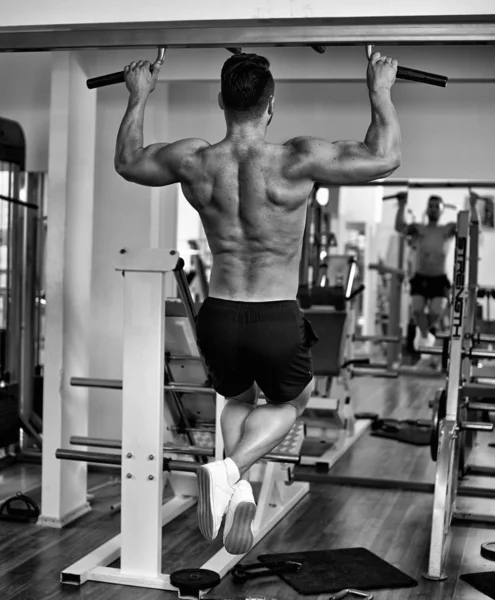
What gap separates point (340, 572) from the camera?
13.6 feet

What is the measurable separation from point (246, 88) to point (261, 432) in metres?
0.96

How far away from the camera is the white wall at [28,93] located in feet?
19.1

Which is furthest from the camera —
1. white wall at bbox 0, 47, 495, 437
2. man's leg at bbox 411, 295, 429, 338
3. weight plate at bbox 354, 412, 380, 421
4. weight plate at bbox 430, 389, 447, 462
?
man's leg at bbox 411, 295, 429, 338

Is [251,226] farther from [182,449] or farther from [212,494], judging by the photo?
[182,449]

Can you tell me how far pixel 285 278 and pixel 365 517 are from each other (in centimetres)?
279

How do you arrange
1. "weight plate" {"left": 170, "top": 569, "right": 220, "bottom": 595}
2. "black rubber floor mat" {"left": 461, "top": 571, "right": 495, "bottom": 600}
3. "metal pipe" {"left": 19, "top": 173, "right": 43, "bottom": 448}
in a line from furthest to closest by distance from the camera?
"metal pipe" {"left": 19, "top": 173, "right": 43, "bottom": 448} < "black rubber floor mat" {"left": 461, "top": 571, "right": 495, "bottom": 600} < "weight plate" {"left": 170, "top": 569, "right": 220, "bottom": 595}

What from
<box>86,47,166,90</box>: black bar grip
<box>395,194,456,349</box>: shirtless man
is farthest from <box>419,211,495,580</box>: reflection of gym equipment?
<box>395,194,456,349</box>: shirtless man

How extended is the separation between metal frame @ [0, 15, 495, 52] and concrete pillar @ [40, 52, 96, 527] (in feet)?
6.16

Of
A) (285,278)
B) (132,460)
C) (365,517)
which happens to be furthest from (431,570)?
(285,278)

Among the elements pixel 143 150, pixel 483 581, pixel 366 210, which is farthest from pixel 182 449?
pixel 366 210

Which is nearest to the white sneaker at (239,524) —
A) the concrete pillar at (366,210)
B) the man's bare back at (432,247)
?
the man's bare back at (432,247)

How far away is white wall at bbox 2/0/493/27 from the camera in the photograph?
293 cm

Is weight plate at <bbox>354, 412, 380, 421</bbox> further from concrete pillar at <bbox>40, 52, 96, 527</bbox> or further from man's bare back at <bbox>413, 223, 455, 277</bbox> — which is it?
concrete pillar at <bbox>40, 52, 96, 527</bbox>

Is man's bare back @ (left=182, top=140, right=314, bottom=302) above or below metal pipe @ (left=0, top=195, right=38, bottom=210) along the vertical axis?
below
